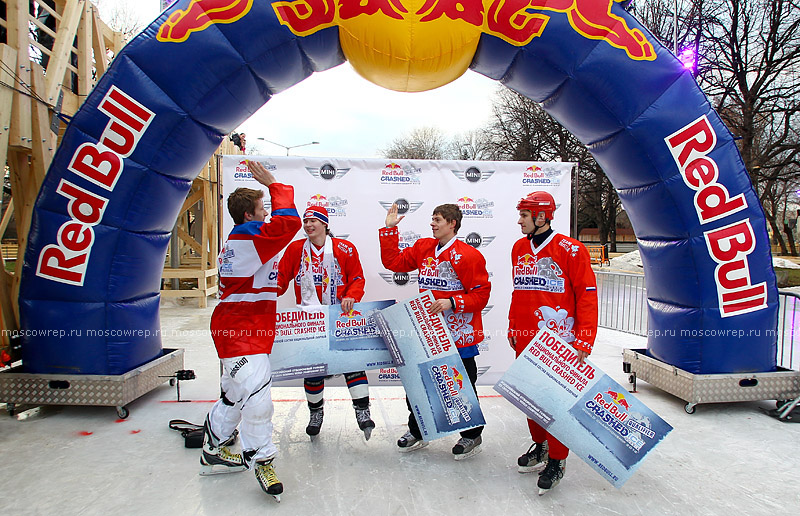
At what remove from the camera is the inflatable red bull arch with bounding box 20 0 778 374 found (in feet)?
12.0

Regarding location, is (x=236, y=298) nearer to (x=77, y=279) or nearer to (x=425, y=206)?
(x=77, y=279)

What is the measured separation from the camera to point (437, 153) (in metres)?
38.0

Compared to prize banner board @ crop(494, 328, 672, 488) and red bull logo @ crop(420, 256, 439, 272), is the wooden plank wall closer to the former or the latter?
red bull logo @ crop(420, 256, 439, 272)

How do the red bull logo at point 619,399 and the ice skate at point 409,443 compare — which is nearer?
the red bull logo at point 619,399

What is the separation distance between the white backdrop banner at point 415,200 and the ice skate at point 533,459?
1853 millimetres

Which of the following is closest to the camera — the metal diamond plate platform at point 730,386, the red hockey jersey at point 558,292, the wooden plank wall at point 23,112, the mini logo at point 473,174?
the red hockey jersey at point 558,292

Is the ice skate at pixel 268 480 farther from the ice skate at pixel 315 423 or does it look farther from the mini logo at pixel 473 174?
the mini logo at pixel 473 174

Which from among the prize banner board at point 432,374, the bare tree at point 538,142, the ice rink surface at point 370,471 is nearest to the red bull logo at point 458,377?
the prize banner board at point 432,374

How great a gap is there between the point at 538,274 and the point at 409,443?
64.1 inches

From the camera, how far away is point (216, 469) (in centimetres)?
321

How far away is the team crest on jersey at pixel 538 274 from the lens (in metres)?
3.14

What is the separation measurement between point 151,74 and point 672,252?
4635 millimetres

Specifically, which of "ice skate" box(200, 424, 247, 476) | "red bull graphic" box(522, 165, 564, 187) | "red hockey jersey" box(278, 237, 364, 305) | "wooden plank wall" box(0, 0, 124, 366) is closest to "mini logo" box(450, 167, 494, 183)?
"red bull graphic" box(522, 165, 564, 187)

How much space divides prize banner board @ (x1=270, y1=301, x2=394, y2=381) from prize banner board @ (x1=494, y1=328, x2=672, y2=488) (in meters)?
1.33
